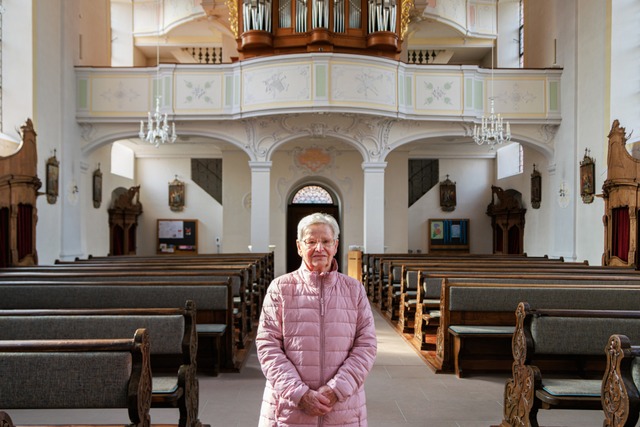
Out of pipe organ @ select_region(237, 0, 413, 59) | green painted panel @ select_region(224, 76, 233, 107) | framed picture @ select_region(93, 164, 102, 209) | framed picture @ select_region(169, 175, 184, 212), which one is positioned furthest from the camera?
framed picture @ select_region(169, 175, 184, 212)

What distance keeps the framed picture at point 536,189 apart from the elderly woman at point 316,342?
12.5m

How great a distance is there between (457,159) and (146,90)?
9630 mm

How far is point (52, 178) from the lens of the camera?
11.4 m

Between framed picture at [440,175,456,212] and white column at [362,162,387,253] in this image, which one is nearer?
white column at [362,162,387,253]

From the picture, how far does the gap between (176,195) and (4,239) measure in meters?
8.88

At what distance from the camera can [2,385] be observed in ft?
9.39

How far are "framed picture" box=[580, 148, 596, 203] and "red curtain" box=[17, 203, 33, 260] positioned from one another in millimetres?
10158

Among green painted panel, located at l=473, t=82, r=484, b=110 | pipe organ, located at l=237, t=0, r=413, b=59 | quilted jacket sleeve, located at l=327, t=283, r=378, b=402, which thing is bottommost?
quilted jacket sleeve, located at l=327, t=283, r=378, b=402

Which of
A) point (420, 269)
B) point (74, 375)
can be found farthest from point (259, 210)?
point (74, 375)

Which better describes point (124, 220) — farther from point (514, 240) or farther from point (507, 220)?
point (514, 240)

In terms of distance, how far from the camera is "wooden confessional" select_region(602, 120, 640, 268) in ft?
29.6

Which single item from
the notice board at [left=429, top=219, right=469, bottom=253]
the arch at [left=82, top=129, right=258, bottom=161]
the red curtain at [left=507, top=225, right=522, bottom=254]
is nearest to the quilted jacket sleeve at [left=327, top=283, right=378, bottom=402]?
the arch at [left=82, top=129, right=258, bottom=161]

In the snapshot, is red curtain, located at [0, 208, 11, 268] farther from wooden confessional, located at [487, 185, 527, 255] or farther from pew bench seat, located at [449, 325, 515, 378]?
wooden confessional, located at [487, 185, 527, 255]

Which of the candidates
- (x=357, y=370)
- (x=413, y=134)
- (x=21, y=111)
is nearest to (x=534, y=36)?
(x=413, y=134)
